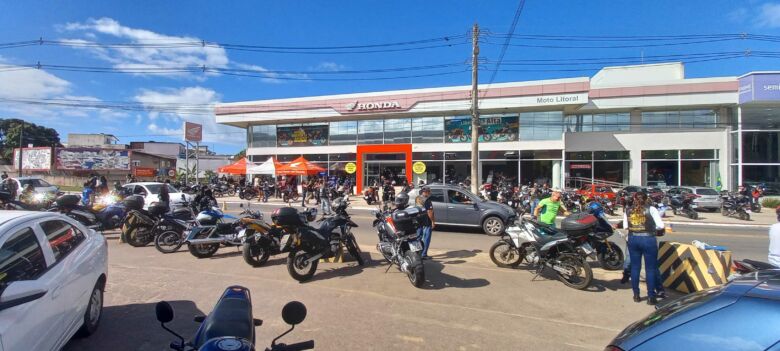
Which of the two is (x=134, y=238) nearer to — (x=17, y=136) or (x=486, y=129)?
(x=486, y=129)

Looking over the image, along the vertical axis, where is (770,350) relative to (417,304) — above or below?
above

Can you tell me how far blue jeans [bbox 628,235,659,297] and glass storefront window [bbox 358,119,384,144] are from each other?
25730 millimetres

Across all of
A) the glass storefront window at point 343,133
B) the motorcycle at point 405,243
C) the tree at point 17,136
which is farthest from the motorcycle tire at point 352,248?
the tree at point 17,136

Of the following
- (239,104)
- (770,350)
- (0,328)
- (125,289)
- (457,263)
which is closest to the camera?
(770,350)

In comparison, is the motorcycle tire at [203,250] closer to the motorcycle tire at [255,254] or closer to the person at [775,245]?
the motorcycle tire at [255,254]

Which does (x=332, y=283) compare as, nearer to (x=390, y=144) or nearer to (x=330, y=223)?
(x=330, y=223)

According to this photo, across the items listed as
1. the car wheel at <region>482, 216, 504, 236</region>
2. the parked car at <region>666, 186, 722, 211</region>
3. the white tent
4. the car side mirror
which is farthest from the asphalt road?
the parked car at <region>666, 186, 722, 211</region>

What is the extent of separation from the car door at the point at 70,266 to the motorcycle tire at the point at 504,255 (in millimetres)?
6410

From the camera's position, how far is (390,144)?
99.9 ft

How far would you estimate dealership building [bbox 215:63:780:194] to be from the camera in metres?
26.5

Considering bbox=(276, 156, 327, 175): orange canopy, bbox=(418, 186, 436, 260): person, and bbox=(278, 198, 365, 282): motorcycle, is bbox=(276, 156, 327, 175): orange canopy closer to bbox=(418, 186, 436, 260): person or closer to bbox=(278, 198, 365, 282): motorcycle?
bbox=(418, 186, 436, 260): person

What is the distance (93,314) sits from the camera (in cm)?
428

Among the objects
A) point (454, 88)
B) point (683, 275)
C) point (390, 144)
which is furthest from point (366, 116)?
point (683, 275)

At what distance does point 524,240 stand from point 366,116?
24.8 m
